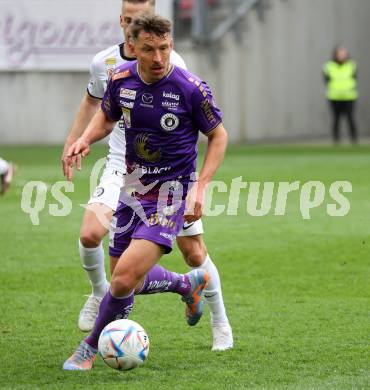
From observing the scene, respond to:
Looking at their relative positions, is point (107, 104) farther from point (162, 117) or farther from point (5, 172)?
point (5, 172)

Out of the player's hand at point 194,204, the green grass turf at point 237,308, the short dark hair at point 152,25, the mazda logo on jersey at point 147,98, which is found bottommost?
the green grass turf at point 237,308

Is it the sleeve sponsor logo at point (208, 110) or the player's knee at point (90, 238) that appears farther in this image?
the player's knee at point (90, 238)

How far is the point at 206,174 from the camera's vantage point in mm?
5852

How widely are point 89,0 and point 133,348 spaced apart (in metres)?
18.9

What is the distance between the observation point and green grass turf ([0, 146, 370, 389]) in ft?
19.0


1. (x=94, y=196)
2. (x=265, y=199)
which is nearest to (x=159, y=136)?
(x=94, y=196)

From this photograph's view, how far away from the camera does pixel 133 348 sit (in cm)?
568

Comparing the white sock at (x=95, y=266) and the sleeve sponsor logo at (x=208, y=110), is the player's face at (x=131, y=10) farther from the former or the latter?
the white sock at (x=95, y=266)

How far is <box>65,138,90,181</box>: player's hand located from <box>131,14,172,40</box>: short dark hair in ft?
2.14

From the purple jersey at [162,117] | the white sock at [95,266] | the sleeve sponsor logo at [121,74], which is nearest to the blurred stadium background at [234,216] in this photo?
the white sock at [95,266]

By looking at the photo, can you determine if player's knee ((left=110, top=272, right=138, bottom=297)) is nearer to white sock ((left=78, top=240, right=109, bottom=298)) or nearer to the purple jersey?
the purple jersey

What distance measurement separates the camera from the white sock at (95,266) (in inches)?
270

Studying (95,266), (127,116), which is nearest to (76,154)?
(127,116)

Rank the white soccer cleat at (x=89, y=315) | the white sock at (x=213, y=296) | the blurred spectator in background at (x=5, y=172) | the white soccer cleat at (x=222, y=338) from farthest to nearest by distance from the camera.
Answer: the blurred spectator in background at (x=5, y=172)
the white soccer cleat at (x=89, y=315)
the white sock at (x=213, y=296)
the white soccer cleat at (x=222, y=338)
